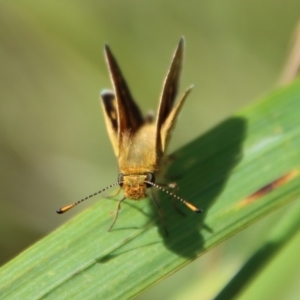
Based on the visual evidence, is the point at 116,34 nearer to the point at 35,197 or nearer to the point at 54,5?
the point at 54,5

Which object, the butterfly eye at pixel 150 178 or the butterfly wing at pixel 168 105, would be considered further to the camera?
the butterfly wing at pixel 168 105

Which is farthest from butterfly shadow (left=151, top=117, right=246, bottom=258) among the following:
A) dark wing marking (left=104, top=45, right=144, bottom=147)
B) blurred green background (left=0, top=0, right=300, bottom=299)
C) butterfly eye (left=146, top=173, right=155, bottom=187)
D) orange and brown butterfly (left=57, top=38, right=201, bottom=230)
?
blurred green background (left=0, top=0, right=300, bottom=299)

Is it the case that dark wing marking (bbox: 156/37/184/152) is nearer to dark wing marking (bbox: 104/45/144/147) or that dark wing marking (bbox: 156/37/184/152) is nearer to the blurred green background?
dark wing marking (bbox: 104/45/144/147)

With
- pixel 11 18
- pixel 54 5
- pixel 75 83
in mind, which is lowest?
pixel 75 83

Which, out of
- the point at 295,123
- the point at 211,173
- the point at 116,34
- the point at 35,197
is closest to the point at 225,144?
the point at 211,173

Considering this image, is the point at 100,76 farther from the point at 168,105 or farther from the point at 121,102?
the point at 121,102

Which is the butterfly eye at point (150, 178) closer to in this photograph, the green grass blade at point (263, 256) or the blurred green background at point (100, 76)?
the green grass blade at point (263, 256)

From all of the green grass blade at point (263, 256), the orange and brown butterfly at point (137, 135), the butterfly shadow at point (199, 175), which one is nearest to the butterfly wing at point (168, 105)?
the orange and brown butterfly at point (137, 135)

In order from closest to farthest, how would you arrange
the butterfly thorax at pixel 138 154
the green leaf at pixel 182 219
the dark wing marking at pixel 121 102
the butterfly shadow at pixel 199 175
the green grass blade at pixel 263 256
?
the green grass blade at pixel 263 256
the green leaf at pixel 182 219
the butterfly shadow at pixel 199 175
the butterfly thorax at pixel 138 154
the dark wing marking at pixel 121 102
